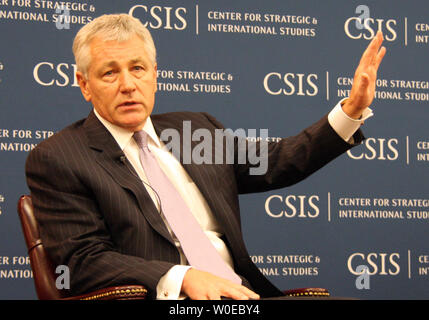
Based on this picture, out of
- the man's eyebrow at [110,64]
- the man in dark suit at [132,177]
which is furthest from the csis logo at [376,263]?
the man's eyebrow at [110,64]

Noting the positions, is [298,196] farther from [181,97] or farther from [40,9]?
[40,9]

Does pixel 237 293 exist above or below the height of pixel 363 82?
below

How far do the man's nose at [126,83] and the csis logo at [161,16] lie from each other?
160cm

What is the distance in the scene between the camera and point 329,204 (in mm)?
4250

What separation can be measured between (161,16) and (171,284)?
2449 mm

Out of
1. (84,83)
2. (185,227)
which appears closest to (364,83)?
(185,227)

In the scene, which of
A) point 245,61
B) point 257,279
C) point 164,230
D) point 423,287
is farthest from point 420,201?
→ point 164,230

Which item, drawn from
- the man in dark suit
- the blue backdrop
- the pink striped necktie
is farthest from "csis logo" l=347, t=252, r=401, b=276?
the pink striped necktie

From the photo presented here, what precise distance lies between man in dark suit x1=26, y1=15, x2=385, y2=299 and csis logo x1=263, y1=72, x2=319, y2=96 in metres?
1.52

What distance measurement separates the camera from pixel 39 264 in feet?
7.82

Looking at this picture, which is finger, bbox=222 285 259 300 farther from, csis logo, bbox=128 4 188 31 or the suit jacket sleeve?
csis logo, bbox=128 4 188 31

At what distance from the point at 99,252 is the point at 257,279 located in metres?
0.71

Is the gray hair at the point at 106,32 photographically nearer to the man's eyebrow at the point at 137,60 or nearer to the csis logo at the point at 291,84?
the man's eyebrow at the point at 137,60

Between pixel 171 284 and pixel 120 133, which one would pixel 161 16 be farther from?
pixel 171 284
